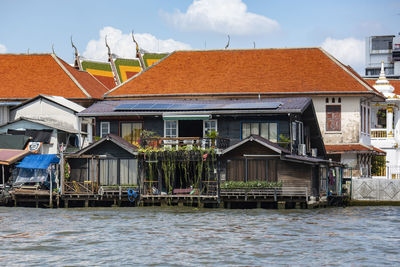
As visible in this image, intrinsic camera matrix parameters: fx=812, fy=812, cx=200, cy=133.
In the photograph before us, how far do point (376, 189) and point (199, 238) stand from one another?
21.5 metres

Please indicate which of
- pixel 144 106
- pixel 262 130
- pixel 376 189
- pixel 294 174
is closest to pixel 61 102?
pixel 144 106

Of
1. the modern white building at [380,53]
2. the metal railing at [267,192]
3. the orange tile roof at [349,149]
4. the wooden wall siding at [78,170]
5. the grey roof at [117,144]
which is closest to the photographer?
the metal railing at [267,192]

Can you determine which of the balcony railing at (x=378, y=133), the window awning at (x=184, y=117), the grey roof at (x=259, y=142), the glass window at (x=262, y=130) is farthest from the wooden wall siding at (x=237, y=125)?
the balcony railing at (x=378, y=133)

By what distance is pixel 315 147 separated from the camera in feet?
183

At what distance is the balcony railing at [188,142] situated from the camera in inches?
1900

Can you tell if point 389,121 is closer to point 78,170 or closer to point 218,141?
point 218,141

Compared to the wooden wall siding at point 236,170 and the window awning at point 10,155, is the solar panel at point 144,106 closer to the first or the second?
the window awning at point 10,155

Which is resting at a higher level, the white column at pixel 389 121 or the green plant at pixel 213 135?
the white column at pixel 389 121

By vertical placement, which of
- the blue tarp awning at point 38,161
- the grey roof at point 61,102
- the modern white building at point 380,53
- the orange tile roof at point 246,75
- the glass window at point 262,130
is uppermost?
the modern white building at point 380,53

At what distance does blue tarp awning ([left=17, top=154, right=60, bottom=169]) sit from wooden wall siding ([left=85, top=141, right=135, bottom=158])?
2217 millimetres

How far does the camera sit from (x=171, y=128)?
5262 centimetres

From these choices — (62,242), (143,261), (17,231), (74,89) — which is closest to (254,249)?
(143,261)

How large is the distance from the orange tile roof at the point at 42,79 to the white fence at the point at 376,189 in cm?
2287

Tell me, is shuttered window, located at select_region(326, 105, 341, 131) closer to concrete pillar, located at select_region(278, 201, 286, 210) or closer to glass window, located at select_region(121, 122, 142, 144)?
concrete pillar, located at select_region(278, 201, 286, 210)
